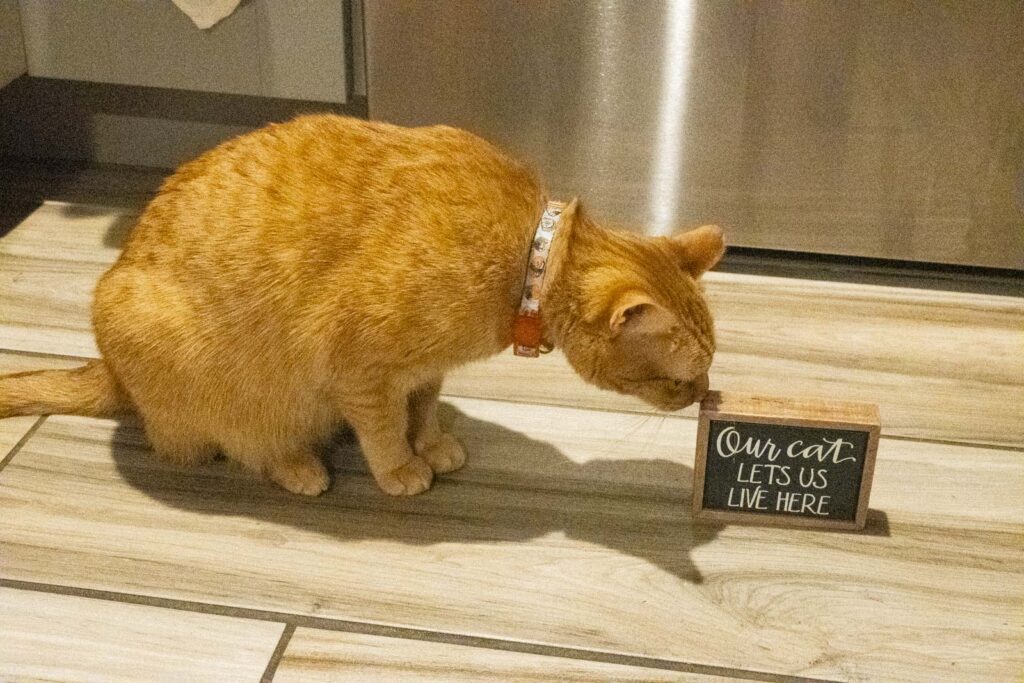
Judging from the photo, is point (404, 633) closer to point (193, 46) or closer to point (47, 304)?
point (47, 304)

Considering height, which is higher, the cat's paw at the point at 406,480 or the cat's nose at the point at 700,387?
the cat's nose at the point at 700,387

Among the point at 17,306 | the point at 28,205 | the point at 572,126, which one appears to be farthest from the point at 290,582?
the point at 28,205

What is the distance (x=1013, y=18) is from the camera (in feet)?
5.91

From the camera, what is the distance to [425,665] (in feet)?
4.24

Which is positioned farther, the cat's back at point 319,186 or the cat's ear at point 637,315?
the cat's back at point 319,186

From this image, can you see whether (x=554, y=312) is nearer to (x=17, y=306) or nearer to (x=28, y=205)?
(x=17, y=306)

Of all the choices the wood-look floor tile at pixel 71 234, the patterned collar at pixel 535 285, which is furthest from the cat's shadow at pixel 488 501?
the wood-look floor tile at pixel 71 234

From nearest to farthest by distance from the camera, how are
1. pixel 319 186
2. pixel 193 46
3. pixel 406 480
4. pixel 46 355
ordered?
pixel 319 186 < pixel 406 480 < pixel 46 355 < pixel 193 46

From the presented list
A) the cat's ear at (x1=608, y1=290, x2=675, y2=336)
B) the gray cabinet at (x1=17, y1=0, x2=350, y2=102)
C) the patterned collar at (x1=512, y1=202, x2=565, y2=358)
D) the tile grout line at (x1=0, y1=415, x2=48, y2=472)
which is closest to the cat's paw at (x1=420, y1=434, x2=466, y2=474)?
the patterned collar at (x1=512, y1=202, x2=565, y2=358)

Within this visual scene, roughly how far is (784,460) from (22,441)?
1.05 meters

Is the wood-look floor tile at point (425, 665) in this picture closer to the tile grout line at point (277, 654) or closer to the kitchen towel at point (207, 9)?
the tile grout line at point (277, 654)

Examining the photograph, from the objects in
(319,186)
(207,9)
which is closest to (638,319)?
(319,186)

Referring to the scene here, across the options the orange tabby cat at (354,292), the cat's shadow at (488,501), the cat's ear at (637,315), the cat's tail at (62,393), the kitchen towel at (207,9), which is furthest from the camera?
the kitchen towel at (207,9)

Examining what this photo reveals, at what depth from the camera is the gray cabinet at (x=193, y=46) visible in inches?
78.2
